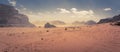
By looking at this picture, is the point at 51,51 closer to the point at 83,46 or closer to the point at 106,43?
the point at 83,46

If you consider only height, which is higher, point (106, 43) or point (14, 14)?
point (14, 14)

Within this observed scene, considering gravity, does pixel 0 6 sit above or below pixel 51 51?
above

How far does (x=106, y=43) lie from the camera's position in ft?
32.4

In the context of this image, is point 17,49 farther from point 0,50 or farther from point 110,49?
point 110,49

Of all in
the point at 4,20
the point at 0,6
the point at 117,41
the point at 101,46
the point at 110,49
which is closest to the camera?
the point at 110,49

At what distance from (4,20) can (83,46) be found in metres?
101

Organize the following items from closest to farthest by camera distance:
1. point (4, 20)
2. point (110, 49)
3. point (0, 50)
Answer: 1. point (110, 49)
2. point (0, 50)
3. point (4, 20)

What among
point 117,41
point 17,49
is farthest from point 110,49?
→ point 17,49

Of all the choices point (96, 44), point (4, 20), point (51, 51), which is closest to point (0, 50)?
point (51, 51)

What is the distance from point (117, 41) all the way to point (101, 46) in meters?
1.35

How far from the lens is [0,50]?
10914 millimetres

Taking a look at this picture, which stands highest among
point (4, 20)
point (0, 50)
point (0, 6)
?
point (0, 6)

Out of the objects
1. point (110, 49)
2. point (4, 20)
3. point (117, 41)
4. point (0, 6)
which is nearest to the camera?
point (110, 49)

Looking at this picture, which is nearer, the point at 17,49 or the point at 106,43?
the point at 106,43
